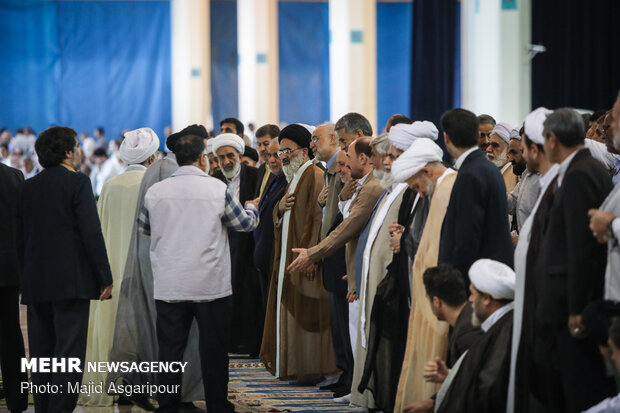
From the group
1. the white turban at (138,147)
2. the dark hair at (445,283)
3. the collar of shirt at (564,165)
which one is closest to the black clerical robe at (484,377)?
the dark hair at (445,283)

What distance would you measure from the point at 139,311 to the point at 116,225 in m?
0.49

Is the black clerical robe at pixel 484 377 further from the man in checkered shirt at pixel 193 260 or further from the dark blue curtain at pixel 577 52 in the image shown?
the dark blue curtain at pixel 577 52

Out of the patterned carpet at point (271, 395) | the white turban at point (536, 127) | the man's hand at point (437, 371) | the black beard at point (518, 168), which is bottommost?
the patterned carpet at point (271, 395)

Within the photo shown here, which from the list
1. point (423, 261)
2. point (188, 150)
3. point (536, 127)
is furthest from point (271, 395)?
point (536, 127)

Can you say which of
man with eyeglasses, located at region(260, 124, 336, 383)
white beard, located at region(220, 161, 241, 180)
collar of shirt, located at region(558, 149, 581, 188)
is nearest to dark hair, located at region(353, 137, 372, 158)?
man with eyeglasses, located at region(260, 124, 336, 383)

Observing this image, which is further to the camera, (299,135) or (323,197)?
(299,135)

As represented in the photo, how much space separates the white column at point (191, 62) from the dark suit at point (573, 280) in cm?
1699

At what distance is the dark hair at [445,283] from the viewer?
3922 mm

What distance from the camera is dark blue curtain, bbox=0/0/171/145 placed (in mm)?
21719

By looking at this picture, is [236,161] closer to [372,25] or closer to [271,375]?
[271,375]

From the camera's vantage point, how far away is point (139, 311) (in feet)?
17.4

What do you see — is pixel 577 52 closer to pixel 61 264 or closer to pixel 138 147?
pixel 138 147

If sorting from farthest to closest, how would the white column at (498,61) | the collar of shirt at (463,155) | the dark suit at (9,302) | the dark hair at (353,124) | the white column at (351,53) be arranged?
1. the white column at (351,53)
2. the white column at (498,61)
3. the dark hair at (353,124)
4. the dark suit at (9,302)
5. the collar of shirt at (463,155)

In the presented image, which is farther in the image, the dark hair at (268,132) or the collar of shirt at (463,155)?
the dark hair at (268,132)
